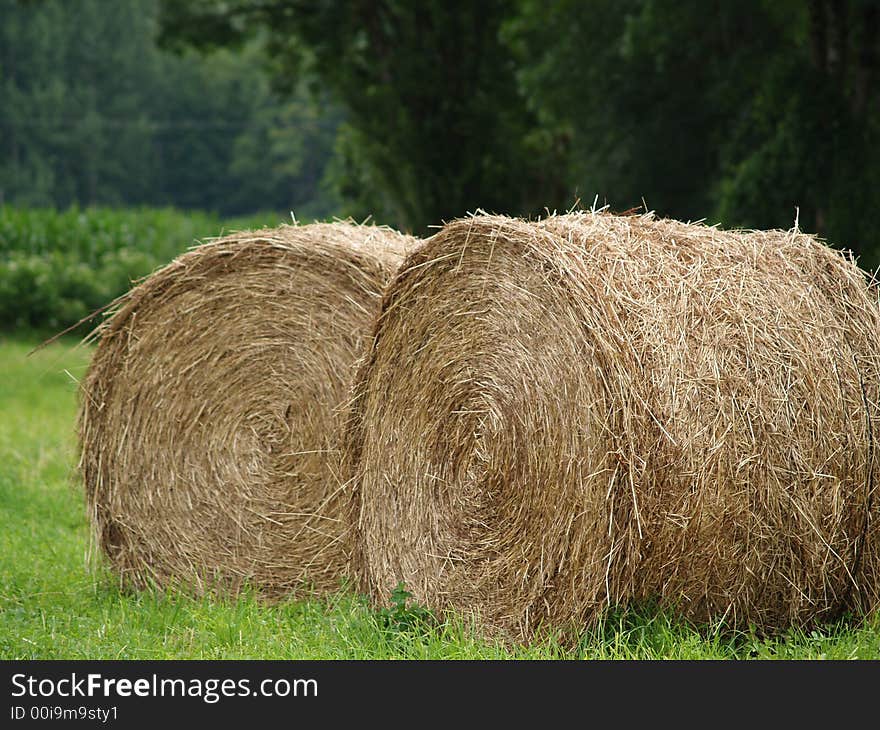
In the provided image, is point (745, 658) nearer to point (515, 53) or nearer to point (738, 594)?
point (738, 594)

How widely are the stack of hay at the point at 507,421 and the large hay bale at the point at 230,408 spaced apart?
11 mm

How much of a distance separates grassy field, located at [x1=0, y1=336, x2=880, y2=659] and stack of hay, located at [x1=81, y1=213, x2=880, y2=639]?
0.37ft

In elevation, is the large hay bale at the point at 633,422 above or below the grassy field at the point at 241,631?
above

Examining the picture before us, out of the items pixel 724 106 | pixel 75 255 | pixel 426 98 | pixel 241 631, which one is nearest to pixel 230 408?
pixel 241 631

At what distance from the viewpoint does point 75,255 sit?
66.5 ft

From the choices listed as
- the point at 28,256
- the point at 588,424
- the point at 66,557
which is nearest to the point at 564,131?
the point at 28,256

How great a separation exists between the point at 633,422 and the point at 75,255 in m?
17.5

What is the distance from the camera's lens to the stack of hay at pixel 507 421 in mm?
4285

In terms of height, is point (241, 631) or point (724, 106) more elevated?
point (724, 106)

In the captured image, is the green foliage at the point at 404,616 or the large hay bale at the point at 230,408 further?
the large hay bale at the point at 230,408

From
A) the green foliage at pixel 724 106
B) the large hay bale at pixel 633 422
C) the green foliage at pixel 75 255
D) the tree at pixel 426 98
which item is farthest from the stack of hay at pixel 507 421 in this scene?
the tree at pixel 426 98

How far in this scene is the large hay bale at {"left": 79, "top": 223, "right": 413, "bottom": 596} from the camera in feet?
18.8

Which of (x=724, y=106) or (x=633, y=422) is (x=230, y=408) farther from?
(x=724, y=106)

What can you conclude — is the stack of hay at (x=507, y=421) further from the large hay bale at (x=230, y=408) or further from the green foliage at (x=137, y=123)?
the green foliage at (x=137, y=123)
